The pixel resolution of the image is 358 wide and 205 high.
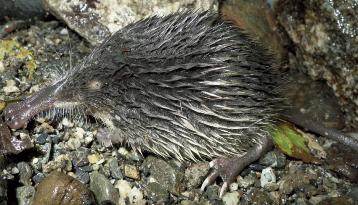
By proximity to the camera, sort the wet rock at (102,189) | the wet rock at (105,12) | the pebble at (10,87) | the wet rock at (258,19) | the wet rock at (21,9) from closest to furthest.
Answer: the wet rock at (102,189) → the pebble at (10,87) → the wet rock at (105,12) → the wet rock at (21,9) → the wet rock at (258,19)

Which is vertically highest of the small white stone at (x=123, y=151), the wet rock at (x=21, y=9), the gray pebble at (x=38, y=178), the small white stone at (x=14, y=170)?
the wet rock at (x=21, y=9)

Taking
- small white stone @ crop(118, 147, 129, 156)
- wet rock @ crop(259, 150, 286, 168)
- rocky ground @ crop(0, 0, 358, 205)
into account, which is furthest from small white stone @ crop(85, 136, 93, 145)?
wet rock @ crop(259, 150, 286, 168)

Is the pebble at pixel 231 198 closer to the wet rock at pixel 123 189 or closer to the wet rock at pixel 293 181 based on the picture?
the wet rock at pixel 293 181

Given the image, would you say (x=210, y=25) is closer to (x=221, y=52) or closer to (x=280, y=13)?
(x=221, y=52)

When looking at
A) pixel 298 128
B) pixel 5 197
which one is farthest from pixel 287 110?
pixel 5 197

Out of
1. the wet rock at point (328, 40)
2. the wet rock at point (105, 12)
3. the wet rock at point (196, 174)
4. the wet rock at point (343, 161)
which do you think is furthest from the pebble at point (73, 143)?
the wet rock at point (328, 40)

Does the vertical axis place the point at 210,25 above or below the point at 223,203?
above

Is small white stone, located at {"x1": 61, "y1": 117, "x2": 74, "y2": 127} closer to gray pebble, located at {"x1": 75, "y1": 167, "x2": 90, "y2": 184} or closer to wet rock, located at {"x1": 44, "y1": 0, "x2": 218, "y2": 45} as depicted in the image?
gray pebble, located at {"x1": 75, "y1": 167, "x2": 90, "y2": 184}
